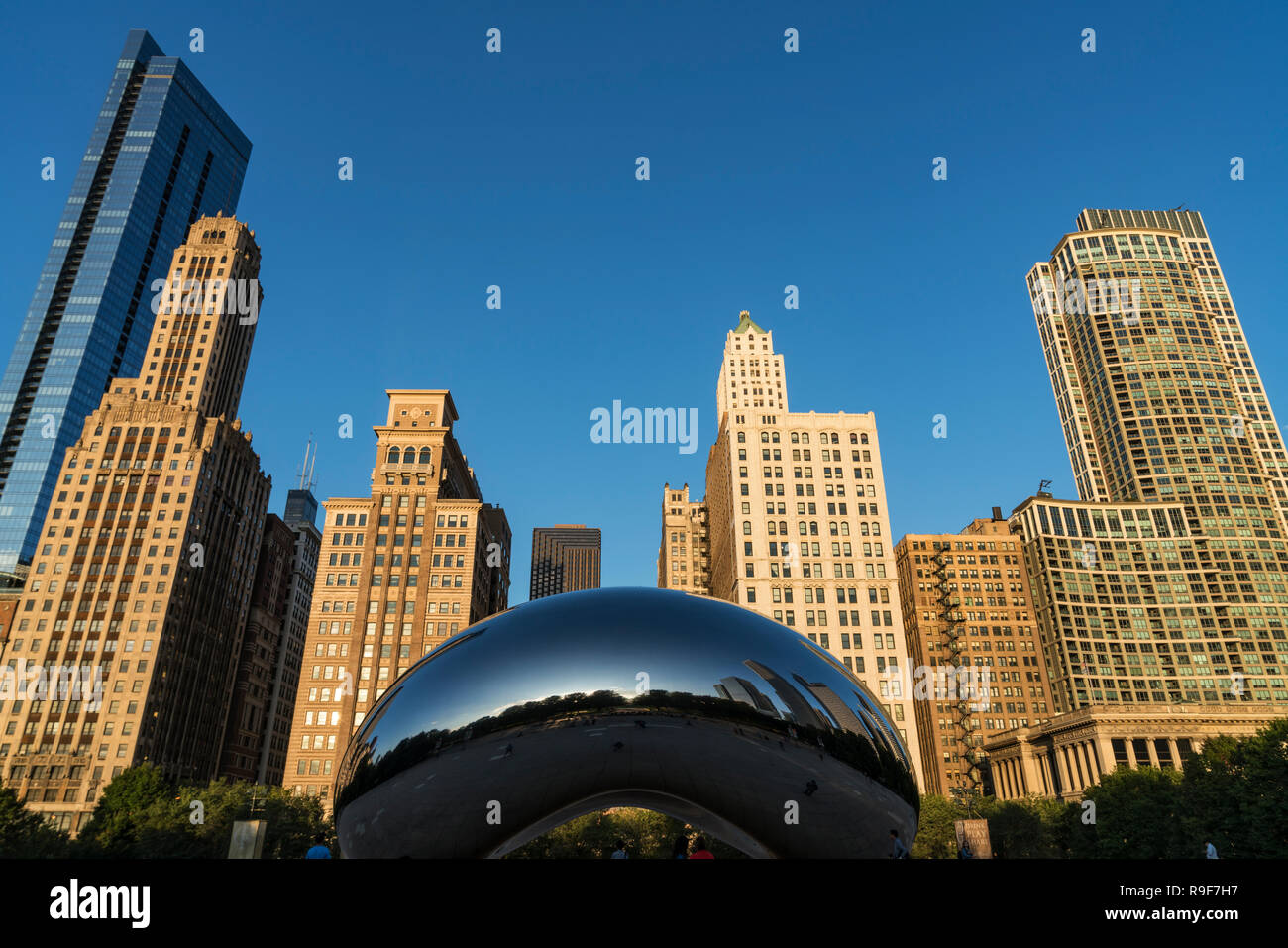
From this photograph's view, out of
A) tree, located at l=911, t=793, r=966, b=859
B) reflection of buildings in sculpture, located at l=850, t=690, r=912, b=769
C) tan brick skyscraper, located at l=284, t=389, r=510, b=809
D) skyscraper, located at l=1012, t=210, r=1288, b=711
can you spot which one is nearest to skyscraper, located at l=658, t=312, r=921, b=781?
tree, located at l=911, t=793, r=966, b=859

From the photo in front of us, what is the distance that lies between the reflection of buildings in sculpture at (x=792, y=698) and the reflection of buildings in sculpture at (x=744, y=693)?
156mm

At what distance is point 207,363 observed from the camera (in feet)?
437

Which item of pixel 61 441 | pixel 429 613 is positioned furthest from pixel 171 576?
pixel 61 441

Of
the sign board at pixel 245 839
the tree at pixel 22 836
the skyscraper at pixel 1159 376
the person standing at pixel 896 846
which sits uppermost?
the skyscraper at pixel 1159 376

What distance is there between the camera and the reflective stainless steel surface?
7004mm

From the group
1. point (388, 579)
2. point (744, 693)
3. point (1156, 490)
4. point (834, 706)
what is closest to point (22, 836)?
point (388, 579)

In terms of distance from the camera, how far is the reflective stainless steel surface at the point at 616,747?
23.0 ft

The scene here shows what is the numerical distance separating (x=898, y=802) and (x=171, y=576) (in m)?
130

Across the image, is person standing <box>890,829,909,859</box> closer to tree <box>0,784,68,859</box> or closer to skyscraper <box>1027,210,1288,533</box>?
tree <box>0,784,68,859</box>

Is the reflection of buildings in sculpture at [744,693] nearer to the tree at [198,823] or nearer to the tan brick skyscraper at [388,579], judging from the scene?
the tree at [198,823]

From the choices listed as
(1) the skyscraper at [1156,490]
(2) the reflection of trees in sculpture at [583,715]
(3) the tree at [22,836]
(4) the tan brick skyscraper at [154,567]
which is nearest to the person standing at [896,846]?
(2) the reflection of trees in sculpture at [583,715]
